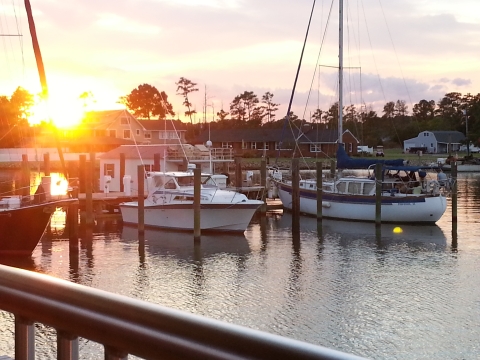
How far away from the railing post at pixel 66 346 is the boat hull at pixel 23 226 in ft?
72.5

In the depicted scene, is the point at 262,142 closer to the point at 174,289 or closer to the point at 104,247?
the point at 104,247

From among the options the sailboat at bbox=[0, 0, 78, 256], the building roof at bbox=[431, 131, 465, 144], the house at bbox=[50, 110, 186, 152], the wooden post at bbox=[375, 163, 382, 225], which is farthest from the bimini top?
the building roof at bbox=[431, 131, 465, 144]

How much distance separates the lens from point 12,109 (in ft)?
294

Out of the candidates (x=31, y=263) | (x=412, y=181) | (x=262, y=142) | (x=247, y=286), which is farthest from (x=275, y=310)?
(x=262, y=142)

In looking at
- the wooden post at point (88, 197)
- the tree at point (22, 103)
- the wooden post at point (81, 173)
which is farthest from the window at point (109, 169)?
the tree at point (22, 103)

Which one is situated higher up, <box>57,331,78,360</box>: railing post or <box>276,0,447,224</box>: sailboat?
<box>57,331,78,360</box>: railing post

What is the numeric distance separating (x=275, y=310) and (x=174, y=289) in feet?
13.1

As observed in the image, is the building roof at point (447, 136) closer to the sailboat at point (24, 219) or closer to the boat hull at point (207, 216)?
the boat hull at point (207, 216)

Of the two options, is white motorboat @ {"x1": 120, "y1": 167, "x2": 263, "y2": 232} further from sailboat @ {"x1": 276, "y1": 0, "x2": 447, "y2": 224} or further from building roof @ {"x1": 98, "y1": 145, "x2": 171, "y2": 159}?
building roof @ {"x1": 98, "y1": 145, "x2": 171, "y2": 159}

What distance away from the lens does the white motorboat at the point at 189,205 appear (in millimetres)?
29750

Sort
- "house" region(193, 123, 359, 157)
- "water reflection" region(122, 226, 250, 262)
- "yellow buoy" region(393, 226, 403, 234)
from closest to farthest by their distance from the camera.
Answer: "water reflection" region(122, 226, 250, 262) → "yellow buoy" region(393, 226, 403, 234) → "house" region(193, 123, 359, 157)

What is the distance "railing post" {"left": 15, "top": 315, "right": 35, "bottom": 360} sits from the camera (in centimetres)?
279

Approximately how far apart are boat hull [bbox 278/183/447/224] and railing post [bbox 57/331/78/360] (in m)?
32.8

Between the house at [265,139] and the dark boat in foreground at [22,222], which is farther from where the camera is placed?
the house at [265,139]
